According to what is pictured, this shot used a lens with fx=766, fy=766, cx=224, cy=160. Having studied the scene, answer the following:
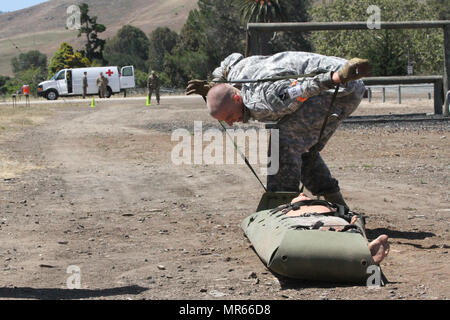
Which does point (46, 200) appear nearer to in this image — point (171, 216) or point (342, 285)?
point (171, 216)

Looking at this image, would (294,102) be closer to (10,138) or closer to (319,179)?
(319,179)

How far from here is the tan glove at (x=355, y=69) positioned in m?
5.14

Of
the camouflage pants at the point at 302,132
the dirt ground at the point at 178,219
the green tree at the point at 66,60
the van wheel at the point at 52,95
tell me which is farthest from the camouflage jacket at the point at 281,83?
the green tree at the point at 66,60

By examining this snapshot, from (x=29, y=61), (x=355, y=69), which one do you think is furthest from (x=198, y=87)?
(x=29, y=61)

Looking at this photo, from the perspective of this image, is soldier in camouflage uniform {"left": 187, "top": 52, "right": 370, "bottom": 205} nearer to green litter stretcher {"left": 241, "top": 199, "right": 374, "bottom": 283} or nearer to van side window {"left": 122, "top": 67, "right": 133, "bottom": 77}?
green litter stretcher {"left": 241, "top": 199, "right": 374, "bottom": 283}

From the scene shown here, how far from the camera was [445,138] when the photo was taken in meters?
12.9

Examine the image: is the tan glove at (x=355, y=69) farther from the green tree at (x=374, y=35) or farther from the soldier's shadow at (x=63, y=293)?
the green tree at (x=374, y=35)

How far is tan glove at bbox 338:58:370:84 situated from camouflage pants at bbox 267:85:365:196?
2.55 ft

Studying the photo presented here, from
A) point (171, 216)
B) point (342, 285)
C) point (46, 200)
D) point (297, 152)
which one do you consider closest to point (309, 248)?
point (342, 285)

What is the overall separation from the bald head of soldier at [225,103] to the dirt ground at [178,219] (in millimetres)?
1020

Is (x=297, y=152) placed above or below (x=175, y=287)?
above

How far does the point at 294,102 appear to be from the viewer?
566cm

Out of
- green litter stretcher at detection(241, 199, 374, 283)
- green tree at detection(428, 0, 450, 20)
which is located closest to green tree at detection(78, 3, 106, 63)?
green tree at detection(428, 0, 450, 20)
